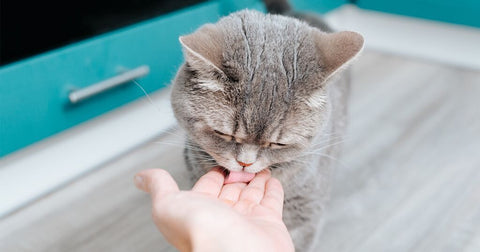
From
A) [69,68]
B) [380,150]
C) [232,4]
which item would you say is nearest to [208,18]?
[232,4]

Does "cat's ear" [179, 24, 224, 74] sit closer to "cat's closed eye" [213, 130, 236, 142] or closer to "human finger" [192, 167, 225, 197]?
"cat's closed eye" [213, 130, 236, 142]

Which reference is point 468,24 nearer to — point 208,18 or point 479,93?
point 479,93

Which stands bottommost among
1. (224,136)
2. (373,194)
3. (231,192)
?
(373,194)

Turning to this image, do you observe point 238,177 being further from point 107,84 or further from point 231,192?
point 107,84

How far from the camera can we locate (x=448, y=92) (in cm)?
221

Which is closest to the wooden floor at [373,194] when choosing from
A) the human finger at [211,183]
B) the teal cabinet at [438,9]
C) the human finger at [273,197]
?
the human finger at [211,183]

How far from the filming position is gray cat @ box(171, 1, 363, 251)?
3.02ft

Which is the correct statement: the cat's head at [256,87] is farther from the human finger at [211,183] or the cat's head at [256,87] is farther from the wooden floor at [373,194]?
the wooden floor at [373,194]

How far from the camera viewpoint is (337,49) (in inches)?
37.9

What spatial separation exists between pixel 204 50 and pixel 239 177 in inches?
11.8

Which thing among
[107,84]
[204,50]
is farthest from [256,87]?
[107,84]

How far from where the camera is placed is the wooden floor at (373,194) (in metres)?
1.40

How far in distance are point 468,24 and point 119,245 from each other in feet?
6.10

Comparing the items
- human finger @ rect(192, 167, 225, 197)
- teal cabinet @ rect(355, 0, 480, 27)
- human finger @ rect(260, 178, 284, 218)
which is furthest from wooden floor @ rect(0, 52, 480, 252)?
teal cabinet @ rect(355, 0, 480, 27)
